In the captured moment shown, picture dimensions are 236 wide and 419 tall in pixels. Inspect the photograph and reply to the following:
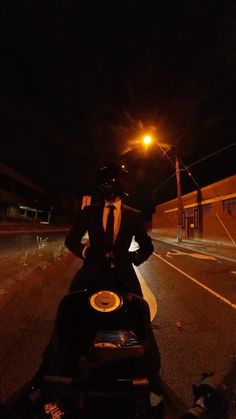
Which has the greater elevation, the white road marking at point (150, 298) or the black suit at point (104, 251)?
the black suit at point (104, 251)

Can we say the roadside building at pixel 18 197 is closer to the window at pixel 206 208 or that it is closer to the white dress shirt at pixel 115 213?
the window at pixel 206 208

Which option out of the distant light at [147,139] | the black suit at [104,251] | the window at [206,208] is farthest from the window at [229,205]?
the black suit at [104,251]

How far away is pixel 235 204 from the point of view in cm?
2530

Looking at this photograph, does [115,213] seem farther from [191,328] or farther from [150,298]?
[150,298]

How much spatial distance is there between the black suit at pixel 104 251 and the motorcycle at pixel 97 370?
0.30m

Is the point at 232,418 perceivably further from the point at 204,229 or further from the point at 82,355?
the point at 204,229

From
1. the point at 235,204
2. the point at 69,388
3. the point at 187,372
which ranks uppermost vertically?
the point at 235,204

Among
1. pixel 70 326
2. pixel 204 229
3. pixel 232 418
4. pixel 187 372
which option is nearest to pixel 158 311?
pixel 187 372

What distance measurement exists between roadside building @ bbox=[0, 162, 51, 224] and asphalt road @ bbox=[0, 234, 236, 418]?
28.2 m

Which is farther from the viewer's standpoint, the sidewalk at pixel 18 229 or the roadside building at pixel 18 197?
the roadside building at pixel 18 197

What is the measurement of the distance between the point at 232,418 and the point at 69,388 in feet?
5.08

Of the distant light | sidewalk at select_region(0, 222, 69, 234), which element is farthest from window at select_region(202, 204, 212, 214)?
sidewalk at select_region(0, 222, 69, 234)

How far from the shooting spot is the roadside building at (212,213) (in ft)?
85.0

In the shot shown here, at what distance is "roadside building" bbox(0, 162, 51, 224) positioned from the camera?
4353 centimetres
